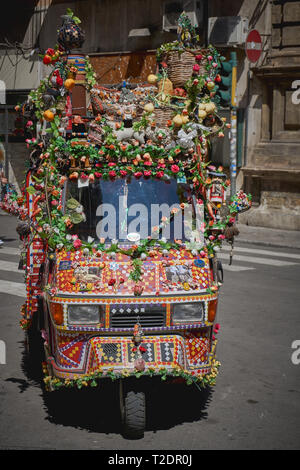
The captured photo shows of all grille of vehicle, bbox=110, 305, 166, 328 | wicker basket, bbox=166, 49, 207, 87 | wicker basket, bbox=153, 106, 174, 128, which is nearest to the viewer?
grille of vehicle, bbox=110, 305, 166, 328

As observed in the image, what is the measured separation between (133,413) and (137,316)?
811 millimetres

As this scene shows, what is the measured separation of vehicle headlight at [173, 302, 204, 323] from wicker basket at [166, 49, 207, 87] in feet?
9.33

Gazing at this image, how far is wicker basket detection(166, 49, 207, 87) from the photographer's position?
26.1 feet

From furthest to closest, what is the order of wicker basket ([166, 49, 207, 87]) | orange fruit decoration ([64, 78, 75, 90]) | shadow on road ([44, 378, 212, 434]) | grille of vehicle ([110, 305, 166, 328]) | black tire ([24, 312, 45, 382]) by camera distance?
wicker basket ([166, 49, 207, 87])
black tire ([24, 312, 45, 382])
orange fruit decoration ([64, 78, 75, 90])
shadow on road ([44, 378, 212, 434])
grille of vehicle ([110, 305, 166, 328])

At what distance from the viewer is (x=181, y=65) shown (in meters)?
8.14

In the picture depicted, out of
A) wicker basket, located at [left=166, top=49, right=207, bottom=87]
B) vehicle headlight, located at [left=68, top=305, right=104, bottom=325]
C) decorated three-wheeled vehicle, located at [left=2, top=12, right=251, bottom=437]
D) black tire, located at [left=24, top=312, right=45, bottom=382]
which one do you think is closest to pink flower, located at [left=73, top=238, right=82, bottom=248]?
decorated three-wheeled vehicle, located at [left=2, top=12, right=251, bottom=437]

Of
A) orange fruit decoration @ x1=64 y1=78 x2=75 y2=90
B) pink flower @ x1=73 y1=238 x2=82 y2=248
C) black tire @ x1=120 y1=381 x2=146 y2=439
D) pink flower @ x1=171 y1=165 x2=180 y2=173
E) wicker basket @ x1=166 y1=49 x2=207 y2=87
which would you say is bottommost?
black tire @ x1=120 y1=381 x2=146 y2=439

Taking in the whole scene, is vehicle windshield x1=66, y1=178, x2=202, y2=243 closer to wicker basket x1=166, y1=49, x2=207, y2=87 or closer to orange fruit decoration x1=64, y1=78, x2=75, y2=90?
orange fruit decoration x1=64, y1=78, x2=75, y2=90

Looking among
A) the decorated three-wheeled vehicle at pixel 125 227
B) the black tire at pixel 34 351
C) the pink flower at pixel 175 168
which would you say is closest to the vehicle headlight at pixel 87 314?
the decorated three-wheeled vehicle at pixel 125 227

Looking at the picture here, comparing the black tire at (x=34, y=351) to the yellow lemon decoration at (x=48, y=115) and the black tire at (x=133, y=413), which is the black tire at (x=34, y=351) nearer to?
the black tire at (x=133, y=413)

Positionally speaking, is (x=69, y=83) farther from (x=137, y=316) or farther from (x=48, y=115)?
(x=137, y=316)

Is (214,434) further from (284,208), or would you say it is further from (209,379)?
(284,208)

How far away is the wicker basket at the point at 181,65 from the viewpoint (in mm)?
7970

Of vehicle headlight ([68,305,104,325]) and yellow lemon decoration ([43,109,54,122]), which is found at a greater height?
yellow lemon decoration ([43,109,54,122])
